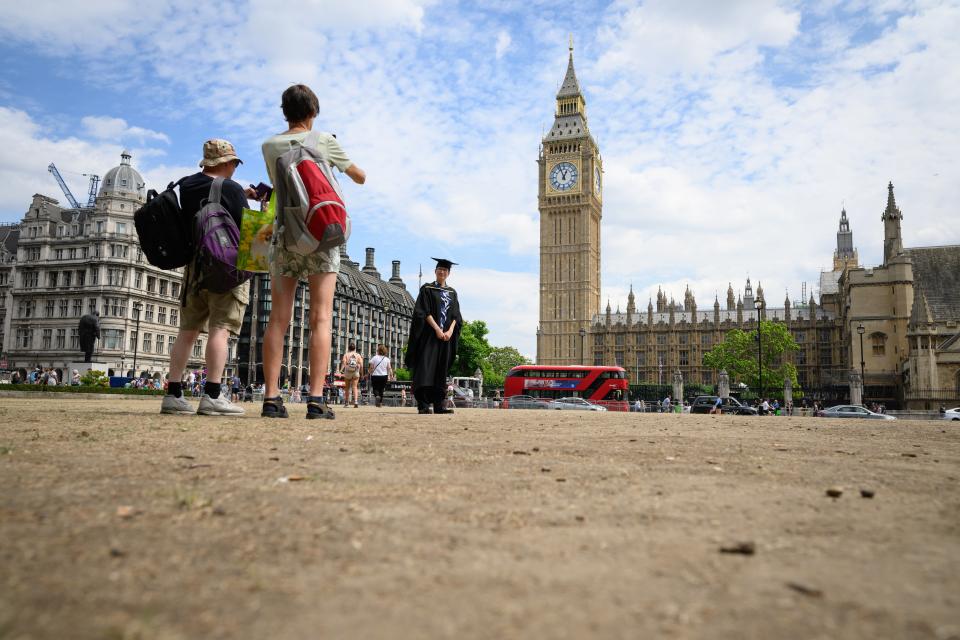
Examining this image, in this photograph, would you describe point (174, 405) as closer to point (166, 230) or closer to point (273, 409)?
point (273, 409)

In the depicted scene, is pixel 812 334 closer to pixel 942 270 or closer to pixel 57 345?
pixel 942 270

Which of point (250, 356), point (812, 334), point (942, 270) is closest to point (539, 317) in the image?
point (812, 334)

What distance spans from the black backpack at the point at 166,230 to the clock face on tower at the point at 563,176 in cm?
8288

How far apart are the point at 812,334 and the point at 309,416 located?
266 ft

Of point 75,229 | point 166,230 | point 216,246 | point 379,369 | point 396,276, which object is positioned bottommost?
point 379,369

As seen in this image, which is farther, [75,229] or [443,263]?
[75,229]

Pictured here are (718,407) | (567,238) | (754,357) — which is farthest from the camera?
(567,238)

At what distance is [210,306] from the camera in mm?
5273

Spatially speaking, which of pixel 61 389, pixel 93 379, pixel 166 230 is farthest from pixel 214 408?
pixel 93 379

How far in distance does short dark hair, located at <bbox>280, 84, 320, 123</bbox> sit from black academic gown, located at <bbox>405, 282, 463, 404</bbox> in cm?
305

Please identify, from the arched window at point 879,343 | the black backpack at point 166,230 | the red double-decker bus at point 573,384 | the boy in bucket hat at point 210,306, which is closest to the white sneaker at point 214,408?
the boy in bucket hat at point 210,306

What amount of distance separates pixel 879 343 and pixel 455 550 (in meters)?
55.3

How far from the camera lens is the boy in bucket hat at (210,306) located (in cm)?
522

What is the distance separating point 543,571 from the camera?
1.34 m
